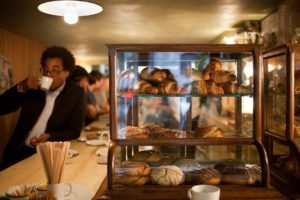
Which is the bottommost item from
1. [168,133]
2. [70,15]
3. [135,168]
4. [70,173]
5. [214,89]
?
[70,173]

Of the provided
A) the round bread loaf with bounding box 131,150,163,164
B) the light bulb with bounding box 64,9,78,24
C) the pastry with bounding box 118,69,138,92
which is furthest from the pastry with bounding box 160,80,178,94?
the light bulb with bounding box 64,9,78,24

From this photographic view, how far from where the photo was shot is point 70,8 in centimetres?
198

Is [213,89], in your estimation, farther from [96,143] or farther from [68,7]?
[96,143]

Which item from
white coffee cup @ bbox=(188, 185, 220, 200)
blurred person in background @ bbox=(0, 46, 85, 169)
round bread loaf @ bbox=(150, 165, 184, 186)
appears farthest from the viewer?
blurred person in background @ bbox=(0, 46, 85, 169)

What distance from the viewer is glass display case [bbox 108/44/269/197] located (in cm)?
137

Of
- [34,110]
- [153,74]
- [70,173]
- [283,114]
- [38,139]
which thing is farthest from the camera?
[34,110]

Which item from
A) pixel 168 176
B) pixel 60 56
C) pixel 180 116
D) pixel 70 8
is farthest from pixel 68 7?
pixel 168 176

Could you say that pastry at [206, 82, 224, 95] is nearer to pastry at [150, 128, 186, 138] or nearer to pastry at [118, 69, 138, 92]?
pastry at [150, 128, 186, 138]

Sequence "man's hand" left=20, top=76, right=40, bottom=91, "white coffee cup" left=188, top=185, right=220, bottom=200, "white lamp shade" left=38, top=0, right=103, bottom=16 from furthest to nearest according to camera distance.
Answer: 1. "man's hand" left=20, top=76, right=40, bottom=91
2. "white lamp shade" left=38, top=0, right=103, bottom=16
3. "white coffee cup" left=188, top=185, right=220, bottom=200

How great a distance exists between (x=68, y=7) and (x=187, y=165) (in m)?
1.26

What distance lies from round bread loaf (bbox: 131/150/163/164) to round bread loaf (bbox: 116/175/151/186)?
0.30 feet

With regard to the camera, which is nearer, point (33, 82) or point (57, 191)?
point (57, 191)

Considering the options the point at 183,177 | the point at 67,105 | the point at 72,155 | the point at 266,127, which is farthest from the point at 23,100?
the point at 266,127

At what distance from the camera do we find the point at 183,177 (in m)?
1.39
